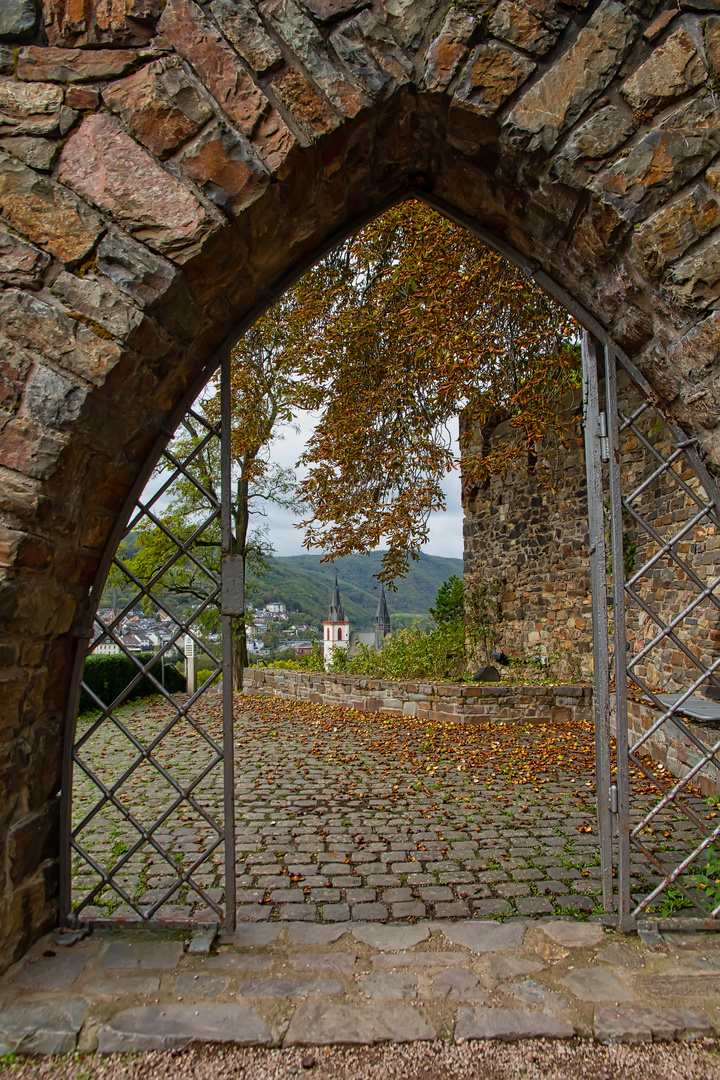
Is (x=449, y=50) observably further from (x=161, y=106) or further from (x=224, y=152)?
(x=161, y=106)

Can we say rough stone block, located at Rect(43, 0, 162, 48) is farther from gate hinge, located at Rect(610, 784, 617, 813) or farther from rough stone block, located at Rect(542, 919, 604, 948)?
rough stone block, located at Rect(542, 919, 604, 948)

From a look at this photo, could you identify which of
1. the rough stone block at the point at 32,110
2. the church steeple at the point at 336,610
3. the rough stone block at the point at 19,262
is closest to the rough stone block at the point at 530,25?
the rough stone block at the point at 32,110

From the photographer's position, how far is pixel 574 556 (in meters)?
9.25

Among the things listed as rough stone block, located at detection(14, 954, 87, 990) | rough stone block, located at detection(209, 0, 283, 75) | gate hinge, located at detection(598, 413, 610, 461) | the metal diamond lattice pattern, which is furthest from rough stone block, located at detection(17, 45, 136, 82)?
rough stone block, located at detection(14, 954, 87, 990)

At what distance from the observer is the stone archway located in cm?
178

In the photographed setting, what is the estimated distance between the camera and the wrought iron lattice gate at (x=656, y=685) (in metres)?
2.25

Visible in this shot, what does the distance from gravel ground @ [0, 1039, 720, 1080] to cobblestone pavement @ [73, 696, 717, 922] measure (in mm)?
651

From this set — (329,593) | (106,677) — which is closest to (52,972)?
(106,677)

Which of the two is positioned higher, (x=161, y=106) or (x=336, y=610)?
(x=161, y=106)

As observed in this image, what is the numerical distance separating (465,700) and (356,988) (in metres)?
5.37

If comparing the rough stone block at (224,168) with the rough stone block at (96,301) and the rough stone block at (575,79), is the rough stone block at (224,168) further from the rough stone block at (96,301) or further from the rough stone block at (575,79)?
the rough stone block at (575,79)

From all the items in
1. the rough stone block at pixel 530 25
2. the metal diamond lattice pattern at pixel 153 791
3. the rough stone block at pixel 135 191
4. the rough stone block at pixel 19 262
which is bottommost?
the metal diamond lattice pattern at pixel 153 791

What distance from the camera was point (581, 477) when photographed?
360 inches

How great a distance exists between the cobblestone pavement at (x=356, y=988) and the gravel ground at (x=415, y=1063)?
3 centimetres
